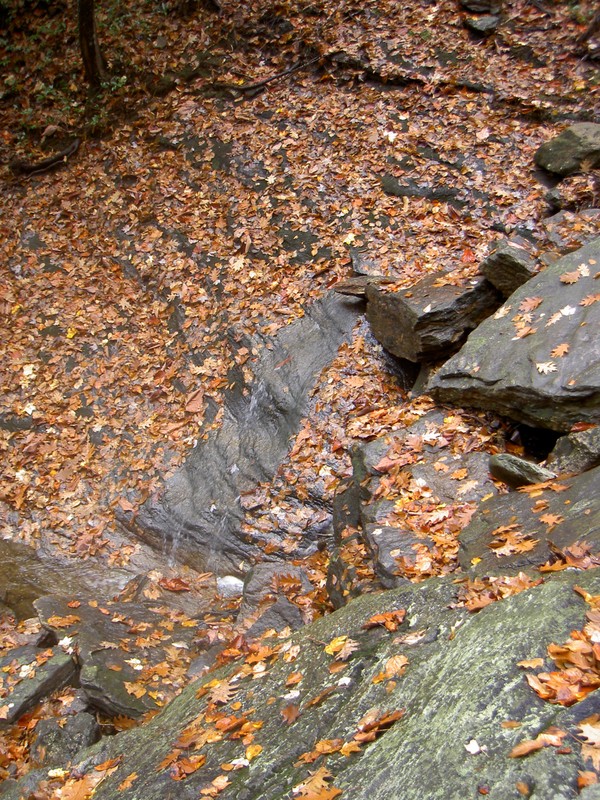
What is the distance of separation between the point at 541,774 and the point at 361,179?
886 cm

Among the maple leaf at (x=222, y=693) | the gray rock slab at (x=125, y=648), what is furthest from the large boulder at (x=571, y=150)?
the maple leaf at (x=222, y=693)

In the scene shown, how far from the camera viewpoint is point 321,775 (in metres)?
3.37

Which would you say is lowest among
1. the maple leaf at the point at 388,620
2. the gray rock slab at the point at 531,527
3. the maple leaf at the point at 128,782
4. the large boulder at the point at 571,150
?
the maple leaf at the point at 128,782

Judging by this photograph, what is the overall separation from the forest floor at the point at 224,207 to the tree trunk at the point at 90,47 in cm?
33

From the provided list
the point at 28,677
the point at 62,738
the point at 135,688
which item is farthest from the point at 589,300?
the point at 28,677

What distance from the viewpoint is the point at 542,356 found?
18.9ft

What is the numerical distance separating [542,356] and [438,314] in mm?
1590

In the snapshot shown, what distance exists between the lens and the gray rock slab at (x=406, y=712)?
2773 millimetres

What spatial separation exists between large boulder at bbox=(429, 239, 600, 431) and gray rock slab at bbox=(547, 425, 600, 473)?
10.3 inches

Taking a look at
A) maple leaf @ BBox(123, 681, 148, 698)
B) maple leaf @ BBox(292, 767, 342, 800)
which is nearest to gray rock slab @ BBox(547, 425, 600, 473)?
maple leaf @ BBox(292, 767, 342, 800)

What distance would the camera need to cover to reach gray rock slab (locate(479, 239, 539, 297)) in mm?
6852

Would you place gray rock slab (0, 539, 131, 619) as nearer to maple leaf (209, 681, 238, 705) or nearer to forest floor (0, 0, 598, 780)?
forest floor (0, 0, 598, 780)

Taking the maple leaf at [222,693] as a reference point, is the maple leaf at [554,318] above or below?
above

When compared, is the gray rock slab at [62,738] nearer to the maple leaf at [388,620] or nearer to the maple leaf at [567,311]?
→ the maple leaf at [388,620]
